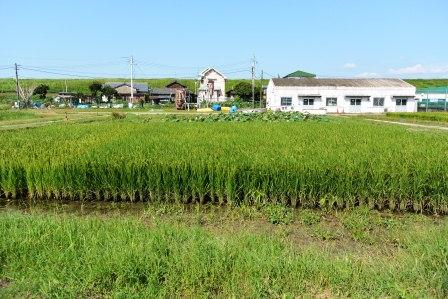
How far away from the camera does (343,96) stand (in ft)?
155

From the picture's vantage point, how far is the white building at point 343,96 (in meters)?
46.8

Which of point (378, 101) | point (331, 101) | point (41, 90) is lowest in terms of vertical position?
point (378, 101)

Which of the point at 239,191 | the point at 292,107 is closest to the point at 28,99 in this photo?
the point at 292,107

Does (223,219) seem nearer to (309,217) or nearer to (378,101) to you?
(309,217)

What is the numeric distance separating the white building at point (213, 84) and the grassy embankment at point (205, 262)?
57.6 m

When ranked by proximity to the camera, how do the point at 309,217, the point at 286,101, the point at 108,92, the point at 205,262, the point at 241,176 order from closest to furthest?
the point at 205,262
the point at 309,217
the point at 241,176
the point at 286,101
the point at 108,92

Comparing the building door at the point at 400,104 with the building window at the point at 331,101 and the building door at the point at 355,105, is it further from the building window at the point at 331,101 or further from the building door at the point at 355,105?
the building window at the point at 331,101

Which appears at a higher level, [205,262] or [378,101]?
[378,101]

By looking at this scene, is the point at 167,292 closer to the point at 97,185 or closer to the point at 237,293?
the point at 237,293

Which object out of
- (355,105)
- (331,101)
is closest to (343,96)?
(331,101)

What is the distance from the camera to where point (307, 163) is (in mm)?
7270

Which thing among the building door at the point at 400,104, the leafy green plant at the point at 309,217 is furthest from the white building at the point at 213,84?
the leafy green plant at the point at 309,217

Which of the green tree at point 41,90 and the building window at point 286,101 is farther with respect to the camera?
the green tree at point 41,90

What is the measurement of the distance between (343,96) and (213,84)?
2208 centimetres
